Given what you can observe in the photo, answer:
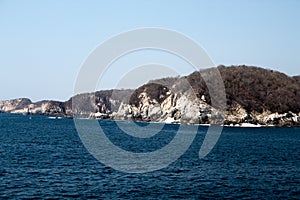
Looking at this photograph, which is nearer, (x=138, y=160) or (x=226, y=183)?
(x=226, y=183)

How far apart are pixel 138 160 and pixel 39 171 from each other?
56.7 ft

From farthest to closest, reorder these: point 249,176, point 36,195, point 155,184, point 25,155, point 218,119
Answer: point 218,119 < point 25,155 < point 249,176 < point 155,184 < point 36,195

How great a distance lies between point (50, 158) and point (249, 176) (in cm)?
2967

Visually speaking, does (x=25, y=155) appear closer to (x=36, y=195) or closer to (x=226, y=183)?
(x=36, y=195)

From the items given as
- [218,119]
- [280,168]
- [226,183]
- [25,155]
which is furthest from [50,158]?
[218,119]

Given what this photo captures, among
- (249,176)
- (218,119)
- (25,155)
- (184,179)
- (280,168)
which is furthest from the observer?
(218,119)

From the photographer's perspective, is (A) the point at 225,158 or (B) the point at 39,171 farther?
(A) the point at 225,158

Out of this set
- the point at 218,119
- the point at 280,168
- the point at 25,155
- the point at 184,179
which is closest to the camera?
the point at 184,179

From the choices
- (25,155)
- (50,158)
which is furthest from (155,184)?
(25,155)

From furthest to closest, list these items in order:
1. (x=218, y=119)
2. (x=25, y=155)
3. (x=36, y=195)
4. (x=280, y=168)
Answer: (x=218, y=119) < (x=25, y=155) < (x=280, y=168) < (x=36, y=195)

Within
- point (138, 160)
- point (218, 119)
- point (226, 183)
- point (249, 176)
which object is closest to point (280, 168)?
point (249, 176)

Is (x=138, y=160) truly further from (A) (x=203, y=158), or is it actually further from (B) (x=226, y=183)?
(B) (x=226, y=183)

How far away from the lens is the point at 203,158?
6681 centimetres

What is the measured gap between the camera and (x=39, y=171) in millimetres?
49281
